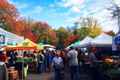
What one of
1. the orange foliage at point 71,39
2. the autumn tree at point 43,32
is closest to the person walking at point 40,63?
the orange foliage at point 71,39

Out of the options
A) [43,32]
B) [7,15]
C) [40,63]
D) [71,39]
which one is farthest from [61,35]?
[40,63]

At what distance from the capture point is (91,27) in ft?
344

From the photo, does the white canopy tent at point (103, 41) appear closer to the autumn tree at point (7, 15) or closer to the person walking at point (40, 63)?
the person walking at point (40, 63)

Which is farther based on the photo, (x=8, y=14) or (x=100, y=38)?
(x=8, y=14)

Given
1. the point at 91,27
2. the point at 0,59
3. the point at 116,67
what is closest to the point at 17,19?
the point at 91,27

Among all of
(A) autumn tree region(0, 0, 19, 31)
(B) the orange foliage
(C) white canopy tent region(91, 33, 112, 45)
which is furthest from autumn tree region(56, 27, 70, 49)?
(C) white canopy tent region(91, 33, 112, 45)

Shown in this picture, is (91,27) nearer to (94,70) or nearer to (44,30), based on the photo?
(44,30)

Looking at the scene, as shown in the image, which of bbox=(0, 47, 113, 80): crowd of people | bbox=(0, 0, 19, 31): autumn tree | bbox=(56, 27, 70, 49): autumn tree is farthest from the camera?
bbox=(56, 27, 70, 49): autumn tree

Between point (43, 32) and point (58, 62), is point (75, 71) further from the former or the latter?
point (43, 32)

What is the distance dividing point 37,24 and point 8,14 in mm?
42452

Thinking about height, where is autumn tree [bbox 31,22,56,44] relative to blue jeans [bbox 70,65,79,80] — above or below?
above

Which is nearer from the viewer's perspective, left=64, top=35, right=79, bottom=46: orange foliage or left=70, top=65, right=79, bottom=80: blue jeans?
left=70, top=65, right=79, bottom=80: blue jeans

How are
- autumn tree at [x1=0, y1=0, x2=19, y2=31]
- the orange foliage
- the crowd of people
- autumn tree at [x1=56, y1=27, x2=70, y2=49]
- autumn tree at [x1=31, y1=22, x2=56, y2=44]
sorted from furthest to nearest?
autumn tree at [x1=31, y1=22, x2=56, y2=44]
autumn tree at [x1=56, y1=27, x2=70, y2=49]
the orange foliage
autumn tree at [x1=0, y1=0, x2=19, y2=31]
the crowd of people

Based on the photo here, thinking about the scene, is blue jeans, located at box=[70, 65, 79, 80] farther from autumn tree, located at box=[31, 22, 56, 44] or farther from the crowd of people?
autumn tree, located at box=[31, 22, 56, 44]
